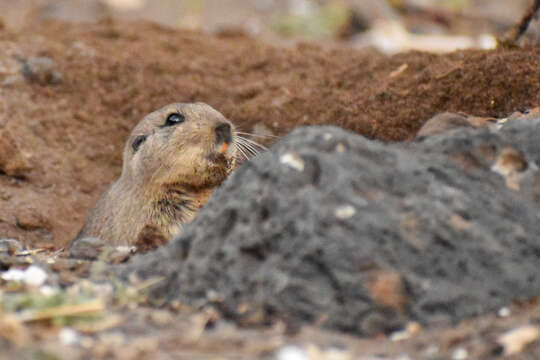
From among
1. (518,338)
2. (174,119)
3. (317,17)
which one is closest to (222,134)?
(174,119)

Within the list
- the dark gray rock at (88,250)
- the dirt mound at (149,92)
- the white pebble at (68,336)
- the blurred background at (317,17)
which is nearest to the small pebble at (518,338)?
the white pebble at (68,336)

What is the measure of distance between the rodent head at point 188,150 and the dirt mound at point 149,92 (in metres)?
1.04

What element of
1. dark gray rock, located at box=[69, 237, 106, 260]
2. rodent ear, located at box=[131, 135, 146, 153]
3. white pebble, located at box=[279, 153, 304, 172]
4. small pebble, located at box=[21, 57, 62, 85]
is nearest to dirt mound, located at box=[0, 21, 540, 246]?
small pebble, located at box=[21, 57, 62, 85]

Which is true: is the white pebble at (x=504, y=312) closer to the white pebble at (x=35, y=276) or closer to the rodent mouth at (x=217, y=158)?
the white pebble at (x=35, y=276)

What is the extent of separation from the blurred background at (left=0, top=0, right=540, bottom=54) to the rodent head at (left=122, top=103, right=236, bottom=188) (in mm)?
6986

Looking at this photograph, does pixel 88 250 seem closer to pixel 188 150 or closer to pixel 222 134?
pixel 188 150

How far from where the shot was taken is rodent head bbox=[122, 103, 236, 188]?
4.87 metres

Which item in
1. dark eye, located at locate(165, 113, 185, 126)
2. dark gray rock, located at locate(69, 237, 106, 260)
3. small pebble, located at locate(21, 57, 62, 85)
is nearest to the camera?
dark gray rock, located at locate(69, 237, 106, 260)

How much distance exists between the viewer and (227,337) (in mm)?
2375

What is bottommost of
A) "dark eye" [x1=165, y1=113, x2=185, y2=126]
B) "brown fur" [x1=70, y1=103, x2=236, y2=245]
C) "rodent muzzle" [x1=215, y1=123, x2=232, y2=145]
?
"brown fur" [x1=70, y1=103, x2=236, y2=245]

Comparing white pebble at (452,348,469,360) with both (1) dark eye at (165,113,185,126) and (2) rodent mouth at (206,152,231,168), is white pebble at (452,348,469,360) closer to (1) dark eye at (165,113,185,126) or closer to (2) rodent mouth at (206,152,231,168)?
(2) rodent mouth at (206,152,231,168)

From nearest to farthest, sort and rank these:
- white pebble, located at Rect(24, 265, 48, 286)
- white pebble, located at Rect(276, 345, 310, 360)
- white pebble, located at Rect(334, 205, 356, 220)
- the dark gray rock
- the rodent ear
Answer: white pebble, located at Rect(276, 345, 310, 360) < white pebble, located at Rect(334, 205, 356, 220) < white pebble, located at Rect(24, 265, 48, 286) < the dark gray rock < the rodent ear

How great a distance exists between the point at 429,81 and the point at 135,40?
368cm

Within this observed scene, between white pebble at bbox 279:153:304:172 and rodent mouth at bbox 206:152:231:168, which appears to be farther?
rodent mouth at bbox 206:152:231:168
